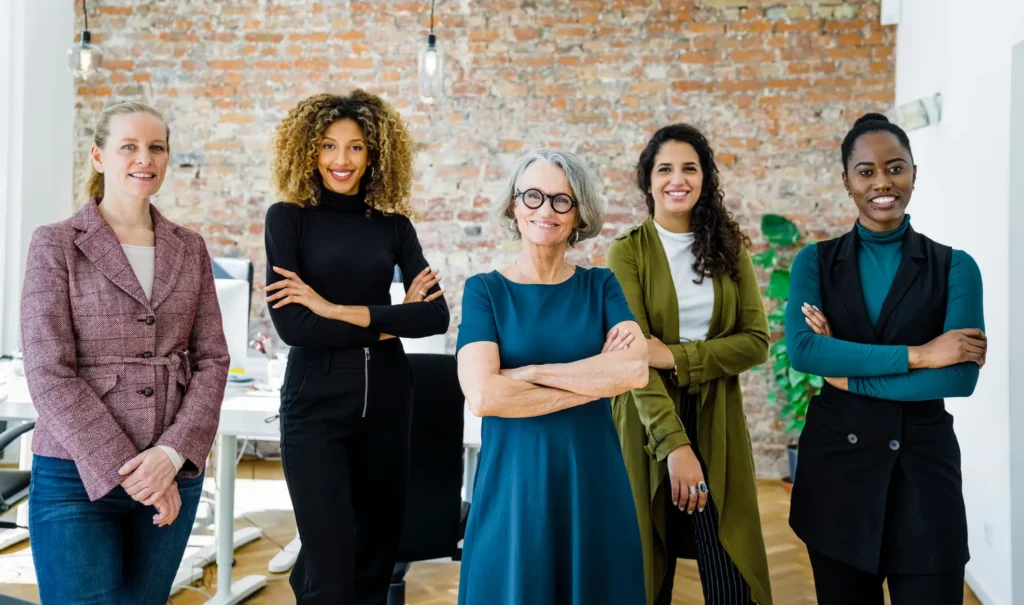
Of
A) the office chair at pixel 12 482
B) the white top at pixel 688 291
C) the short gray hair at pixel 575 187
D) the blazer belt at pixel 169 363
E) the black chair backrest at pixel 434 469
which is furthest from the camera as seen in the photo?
the office chair at pixel 12 482

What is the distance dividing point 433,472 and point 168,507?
3.01 ft

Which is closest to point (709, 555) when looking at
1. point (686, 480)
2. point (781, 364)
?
point (686, 480)

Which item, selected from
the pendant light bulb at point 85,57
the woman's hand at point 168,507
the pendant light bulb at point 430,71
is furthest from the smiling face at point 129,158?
the pendant light bulb at point 85,57

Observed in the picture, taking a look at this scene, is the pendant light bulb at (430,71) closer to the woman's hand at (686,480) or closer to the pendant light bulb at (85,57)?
the pendant light bulb at (85,57)

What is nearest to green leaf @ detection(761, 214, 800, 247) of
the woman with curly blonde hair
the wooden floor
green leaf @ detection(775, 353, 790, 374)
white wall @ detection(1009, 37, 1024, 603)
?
Answer: green leaf @ detection(775, 353, 790, 374)

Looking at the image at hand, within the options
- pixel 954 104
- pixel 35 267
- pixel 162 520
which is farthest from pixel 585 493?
pixel 954 104

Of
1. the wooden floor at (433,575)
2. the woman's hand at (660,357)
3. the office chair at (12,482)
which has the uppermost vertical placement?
the woman's hand at (660,357)

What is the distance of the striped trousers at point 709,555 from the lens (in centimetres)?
203

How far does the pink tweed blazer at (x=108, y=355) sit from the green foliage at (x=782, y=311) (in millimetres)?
3843

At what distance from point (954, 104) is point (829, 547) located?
2774mm

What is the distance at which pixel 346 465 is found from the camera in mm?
2031

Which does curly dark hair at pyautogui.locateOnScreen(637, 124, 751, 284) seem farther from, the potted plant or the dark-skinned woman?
the potted plant

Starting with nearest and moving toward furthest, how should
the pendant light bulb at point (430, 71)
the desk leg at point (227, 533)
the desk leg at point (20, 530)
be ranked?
the desk leg at point (227, 533) < the desk leg at point (20, 530) < the pendant light bulb at point (430, 71)

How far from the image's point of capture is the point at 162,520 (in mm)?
1732
